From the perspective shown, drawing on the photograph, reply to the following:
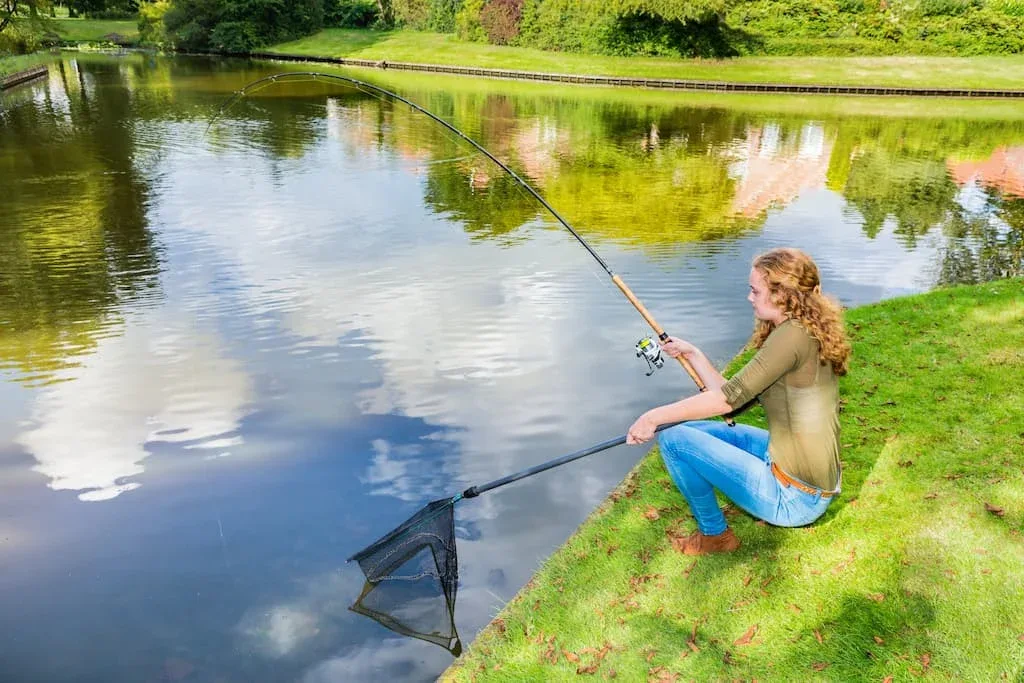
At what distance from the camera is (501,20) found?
51.7 metres

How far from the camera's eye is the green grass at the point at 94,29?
6225 centimetres

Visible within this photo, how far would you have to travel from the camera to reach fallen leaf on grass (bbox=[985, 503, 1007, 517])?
14.5 feet

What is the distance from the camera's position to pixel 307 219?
45.7ft

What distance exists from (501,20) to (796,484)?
53495 mm

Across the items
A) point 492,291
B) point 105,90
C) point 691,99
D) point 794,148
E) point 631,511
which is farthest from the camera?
point 691,99

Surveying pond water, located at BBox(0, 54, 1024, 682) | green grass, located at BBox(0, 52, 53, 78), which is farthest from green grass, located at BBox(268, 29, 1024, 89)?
pond water, located at BBox(0, 54, 1024, 682)

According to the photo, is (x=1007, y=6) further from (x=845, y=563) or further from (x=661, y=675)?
(x=661, y=675)

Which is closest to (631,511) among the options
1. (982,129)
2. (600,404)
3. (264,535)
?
(600,404)

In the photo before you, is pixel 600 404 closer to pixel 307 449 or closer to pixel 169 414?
pixel 307 449

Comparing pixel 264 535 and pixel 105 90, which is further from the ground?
pixel 105 90

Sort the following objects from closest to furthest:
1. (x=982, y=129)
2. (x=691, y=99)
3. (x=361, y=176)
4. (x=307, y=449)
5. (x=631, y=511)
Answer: (x=631, y=511), (x=307, y=449), (x=361, y=176), (x=982, y=129), (x=691, y=99)

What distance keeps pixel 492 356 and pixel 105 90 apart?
107ft

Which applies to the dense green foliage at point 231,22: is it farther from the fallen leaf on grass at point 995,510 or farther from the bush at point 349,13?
the fallen leaf on grass at point 995,510

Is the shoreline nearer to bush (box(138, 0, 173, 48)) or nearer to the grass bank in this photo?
bush (box(138, 0, 173, 48))
